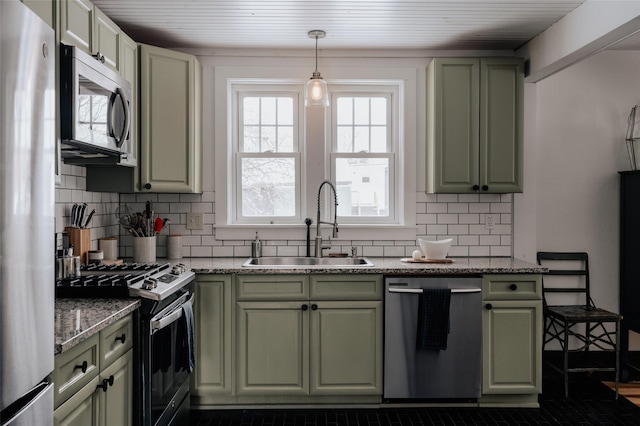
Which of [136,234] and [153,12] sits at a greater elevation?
[153,12]

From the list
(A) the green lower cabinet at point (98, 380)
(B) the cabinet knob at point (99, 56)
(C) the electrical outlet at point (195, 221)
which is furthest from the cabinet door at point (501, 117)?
(A) the green lower cabinet at point (98, 380)

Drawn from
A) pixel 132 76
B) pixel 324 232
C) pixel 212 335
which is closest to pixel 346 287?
pixel 324 232

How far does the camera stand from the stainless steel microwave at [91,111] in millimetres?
2223

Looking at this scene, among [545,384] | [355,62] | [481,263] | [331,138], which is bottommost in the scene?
[545,384]

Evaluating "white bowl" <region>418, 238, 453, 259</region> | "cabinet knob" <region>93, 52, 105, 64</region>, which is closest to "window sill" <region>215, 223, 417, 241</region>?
"white bowl" <region>418, 238, 453, 259</region>

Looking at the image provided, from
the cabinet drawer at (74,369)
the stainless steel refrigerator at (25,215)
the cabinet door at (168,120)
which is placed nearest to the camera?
the stainless steel refrigerator at (25,215)

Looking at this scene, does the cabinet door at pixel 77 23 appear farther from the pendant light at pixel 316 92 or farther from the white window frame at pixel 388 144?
the white window frame at pixel 388 144

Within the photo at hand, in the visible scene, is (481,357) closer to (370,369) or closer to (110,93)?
(370,369)

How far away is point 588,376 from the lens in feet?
12.5

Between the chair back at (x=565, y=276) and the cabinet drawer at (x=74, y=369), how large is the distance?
10.9 ft

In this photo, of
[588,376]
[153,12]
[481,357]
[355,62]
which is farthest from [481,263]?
[153,12]

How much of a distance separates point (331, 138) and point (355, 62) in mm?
575

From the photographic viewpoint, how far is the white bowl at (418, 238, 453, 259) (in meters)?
3.52

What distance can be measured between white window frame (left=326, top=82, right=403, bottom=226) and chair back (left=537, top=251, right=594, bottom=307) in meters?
1.22
